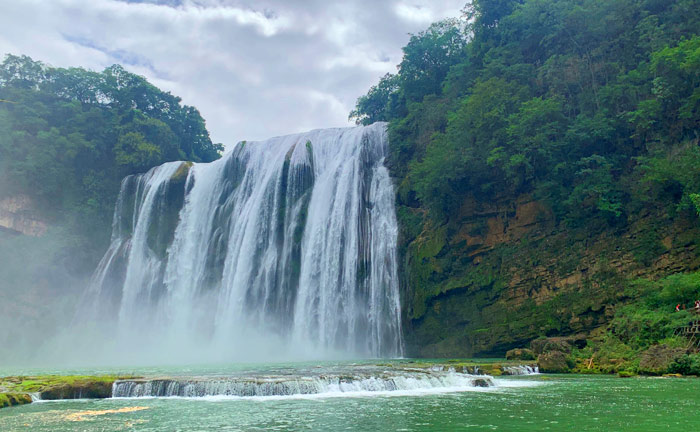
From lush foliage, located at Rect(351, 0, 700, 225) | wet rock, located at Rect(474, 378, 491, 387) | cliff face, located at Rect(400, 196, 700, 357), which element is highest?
lush foliage, located at Rect(351, 0, 700, 225)

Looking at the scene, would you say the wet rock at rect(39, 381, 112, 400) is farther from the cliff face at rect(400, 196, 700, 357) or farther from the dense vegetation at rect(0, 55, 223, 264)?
the dense vegetation at rect(0, 55, 223, 264)

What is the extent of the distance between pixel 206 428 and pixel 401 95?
3317 centimetres

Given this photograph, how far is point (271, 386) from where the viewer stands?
13.7 meters

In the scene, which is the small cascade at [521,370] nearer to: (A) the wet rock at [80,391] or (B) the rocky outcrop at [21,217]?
(A) the wet rock at [80,391]

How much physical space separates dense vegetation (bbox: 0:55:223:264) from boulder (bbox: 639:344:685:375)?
38788 millimetres

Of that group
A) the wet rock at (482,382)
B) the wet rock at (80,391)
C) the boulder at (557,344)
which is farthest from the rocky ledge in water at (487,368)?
the wet rock at (80,391)

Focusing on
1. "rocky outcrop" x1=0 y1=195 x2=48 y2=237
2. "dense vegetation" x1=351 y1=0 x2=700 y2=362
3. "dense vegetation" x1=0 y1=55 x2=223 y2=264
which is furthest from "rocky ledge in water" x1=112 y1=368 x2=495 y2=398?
"rocky outcrop" x1=0 y1=195 x2=48 y2=237

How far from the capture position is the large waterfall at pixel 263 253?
29328 millimetres

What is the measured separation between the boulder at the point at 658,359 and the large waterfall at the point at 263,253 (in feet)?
42.7

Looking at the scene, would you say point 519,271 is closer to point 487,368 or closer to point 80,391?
point 487,368

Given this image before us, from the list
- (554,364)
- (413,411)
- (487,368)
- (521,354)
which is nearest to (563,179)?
(521,354)

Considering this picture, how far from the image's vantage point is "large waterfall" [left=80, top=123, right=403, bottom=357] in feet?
96.2

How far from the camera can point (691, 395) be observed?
11445mm

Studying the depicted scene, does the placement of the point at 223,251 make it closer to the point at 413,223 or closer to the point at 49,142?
the point at 413,223
